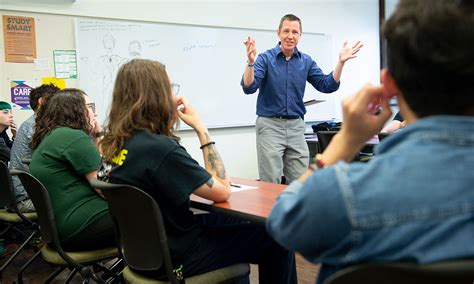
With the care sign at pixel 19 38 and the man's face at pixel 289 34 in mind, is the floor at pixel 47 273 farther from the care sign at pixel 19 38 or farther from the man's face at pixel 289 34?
the care sign at pixel 19 38

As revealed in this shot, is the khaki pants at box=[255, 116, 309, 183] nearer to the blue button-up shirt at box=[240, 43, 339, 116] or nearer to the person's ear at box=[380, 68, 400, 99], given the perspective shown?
the blue button-up shirt at box=[240, 43, 339, 116]

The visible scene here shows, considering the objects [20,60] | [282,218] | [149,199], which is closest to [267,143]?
[149,199]

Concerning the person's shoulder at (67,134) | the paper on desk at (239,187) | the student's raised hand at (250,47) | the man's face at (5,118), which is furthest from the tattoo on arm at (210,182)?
the man's face at (5,118)

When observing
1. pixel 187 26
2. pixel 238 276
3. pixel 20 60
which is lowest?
pixel 238 276

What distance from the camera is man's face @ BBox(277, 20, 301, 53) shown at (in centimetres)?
350

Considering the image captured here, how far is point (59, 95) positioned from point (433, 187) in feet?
6.91

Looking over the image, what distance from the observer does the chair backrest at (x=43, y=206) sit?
185cm

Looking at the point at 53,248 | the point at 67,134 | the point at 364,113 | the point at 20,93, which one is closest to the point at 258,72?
the point at 67,134

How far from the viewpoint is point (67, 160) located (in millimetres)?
2043

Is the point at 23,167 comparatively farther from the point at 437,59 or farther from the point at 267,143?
the point at 437,59

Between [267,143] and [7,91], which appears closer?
[267,143]

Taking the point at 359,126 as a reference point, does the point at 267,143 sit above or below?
below

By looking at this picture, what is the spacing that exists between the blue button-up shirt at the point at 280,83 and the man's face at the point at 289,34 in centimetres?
7

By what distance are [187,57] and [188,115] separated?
314 centimetres
